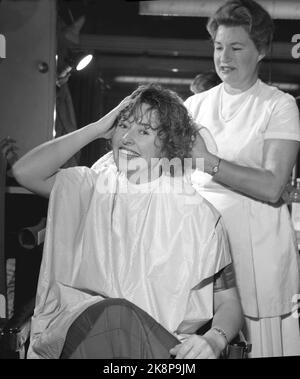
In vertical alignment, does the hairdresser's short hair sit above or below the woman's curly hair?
above

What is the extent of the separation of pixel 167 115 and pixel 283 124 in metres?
0.37

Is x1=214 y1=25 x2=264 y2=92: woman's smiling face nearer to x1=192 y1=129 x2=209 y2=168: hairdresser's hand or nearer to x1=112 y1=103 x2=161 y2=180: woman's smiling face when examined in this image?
x1=192 y1=129 x2=209 y2=168: hairdresser's hand

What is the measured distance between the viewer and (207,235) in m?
1.69

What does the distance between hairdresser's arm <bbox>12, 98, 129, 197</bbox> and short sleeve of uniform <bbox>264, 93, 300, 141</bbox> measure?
0.44 meters

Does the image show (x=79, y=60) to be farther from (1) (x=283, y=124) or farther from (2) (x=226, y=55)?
(1) (x=283, y=124)

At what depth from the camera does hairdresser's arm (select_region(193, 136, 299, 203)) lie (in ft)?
5.79

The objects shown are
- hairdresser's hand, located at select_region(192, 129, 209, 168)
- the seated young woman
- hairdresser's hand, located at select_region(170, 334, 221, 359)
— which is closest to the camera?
hairdresser's hand, located at select_region(170, 334, 221, 359)

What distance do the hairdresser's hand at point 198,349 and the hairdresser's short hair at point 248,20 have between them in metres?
0.89

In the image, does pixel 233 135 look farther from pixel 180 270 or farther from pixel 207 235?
pixel 180 270

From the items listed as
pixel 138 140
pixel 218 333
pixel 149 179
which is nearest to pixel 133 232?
pixel 149 179

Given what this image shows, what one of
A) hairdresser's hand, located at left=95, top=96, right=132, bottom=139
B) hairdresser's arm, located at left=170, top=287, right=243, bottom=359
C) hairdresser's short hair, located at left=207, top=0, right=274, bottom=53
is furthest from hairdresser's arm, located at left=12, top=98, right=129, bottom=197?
hairdresser's arm, located at left=170, top=287, right=243, bottom=359

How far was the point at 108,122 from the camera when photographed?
1.71 metres

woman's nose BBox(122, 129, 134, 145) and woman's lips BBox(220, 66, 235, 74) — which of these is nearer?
woman's nose BBox(122, 129, 134, 145)

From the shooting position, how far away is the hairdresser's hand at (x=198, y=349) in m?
1.53
